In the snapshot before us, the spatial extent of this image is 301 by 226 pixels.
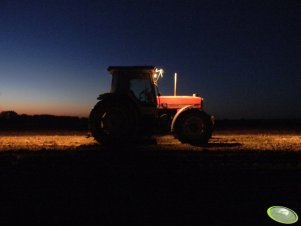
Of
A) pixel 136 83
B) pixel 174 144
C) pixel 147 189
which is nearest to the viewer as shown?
pixel 147 189

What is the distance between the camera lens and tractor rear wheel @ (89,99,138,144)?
1147cm

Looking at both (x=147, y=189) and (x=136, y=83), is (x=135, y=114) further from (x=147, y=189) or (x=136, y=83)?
(x=147, y=189)

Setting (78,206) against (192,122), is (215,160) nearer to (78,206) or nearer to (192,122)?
(192,122)

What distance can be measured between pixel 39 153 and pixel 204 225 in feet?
21.8

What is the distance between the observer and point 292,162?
27.4 feet

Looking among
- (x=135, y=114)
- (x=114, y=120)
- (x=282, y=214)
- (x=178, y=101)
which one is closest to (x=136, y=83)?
(x=135, y=114)

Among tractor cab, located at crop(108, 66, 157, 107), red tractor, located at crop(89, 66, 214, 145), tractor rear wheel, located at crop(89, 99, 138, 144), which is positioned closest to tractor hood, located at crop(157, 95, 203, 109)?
red tractor, located at crop(89, 66, 214, 145)

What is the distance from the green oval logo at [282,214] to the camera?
4633mm

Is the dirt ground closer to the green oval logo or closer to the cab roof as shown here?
the cab roof

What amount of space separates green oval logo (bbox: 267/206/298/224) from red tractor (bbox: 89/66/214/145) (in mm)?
6854

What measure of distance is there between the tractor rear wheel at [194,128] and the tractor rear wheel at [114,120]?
4.86ft

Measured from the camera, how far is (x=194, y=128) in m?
11.8

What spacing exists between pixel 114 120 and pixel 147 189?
5.87 meters

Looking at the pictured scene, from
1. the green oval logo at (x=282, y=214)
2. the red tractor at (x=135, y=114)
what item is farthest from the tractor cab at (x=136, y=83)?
the green oval logo at (x=282, y=214)
